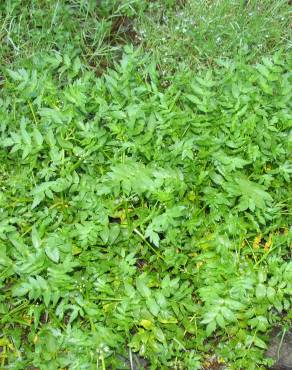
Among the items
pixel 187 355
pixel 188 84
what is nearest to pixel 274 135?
pixel 188 84

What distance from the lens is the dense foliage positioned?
263 cm

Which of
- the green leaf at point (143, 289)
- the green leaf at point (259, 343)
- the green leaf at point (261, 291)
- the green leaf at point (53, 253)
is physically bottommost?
the green leaf at point (259, 343)

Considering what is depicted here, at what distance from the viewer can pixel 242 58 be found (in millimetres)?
3510

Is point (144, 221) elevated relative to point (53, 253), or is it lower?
elevated

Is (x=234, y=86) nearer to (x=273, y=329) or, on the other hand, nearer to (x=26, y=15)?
(x=273, y=329)

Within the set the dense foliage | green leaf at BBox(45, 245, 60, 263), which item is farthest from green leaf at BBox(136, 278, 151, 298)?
green leaf at BBox(45, 245, 60, 263)

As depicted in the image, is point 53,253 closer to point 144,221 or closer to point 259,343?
point 144,221

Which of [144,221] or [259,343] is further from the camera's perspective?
[144,221]

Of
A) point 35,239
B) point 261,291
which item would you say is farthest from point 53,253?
point 261,291

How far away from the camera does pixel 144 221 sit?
9.28 feet

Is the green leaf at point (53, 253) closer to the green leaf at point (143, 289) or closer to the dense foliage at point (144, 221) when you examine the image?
the dense foliage at point (144, 221)

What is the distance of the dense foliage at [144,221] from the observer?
8.63 feet

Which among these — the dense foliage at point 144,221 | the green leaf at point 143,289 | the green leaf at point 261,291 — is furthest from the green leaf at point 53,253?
the green leaf at point 261,291

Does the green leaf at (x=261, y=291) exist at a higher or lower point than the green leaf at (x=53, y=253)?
higher
